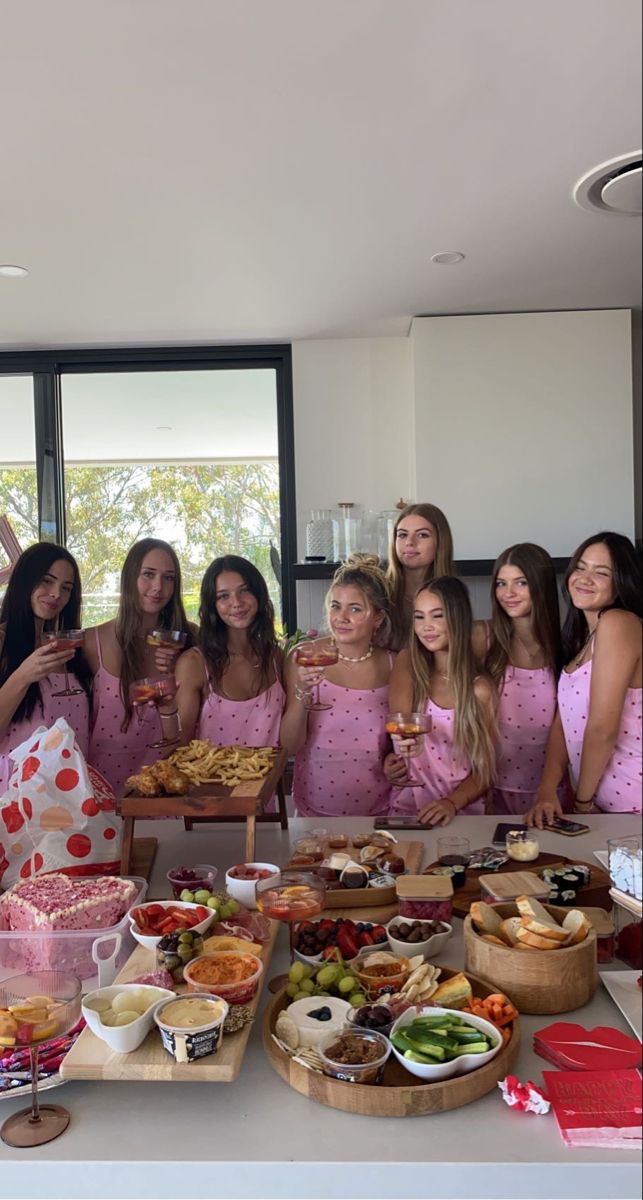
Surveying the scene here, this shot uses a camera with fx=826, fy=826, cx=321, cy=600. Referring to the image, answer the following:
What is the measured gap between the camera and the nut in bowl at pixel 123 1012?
0.88 metres

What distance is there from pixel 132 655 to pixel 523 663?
39.2 inches

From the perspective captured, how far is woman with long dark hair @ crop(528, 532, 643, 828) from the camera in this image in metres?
0.76

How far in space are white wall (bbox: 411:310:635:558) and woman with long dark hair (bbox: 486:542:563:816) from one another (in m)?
0.94

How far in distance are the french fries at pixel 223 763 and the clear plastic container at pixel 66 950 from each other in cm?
35

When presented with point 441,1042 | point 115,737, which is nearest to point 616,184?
point 441,1042

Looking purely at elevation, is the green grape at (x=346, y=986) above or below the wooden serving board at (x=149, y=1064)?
above

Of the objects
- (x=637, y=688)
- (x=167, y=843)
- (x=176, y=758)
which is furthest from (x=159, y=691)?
(x=637, y=688)

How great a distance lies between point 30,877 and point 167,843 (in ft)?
1.45

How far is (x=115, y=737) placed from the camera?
2176 mm

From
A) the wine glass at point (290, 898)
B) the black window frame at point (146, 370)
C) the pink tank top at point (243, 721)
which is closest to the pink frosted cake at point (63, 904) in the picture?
the wine glass at point (290, 898)

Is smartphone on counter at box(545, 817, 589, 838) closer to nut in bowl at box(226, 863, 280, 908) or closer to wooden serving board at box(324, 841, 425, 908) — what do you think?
wooden serving board at box(324, 841, 425, 908)

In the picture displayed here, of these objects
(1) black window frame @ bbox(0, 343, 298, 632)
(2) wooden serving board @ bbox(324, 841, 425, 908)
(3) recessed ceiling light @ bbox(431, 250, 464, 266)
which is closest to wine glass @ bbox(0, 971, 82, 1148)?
(2) wooden serving board @ bbox(324, 841, 425, 908)

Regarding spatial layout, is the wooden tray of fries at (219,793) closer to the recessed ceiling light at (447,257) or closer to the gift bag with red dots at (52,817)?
the gift bag with red dots at (52,817)

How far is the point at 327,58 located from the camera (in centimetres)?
156
